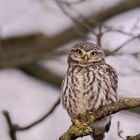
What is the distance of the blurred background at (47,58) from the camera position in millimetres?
9882

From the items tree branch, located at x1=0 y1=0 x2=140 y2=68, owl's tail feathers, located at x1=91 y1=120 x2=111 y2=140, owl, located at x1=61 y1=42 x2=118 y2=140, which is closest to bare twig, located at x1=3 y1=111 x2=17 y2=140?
owl, located at x1=61 y1=42 x2=118 y2=140

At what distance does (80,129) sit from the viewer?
725cm

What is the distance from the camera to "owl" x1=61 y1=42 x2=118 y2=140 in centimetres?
811

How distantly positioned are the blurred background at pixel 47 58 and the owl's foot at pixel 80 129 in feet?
4.44

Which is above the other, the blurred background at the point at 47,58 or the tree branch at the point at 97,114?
the blurred background at the point at 47,58

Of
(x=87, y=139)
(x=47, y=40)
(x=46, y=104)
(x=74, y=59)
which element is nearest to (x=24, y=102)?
(x=46, y=104)

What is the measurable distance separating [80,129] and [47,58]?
4.60 meters

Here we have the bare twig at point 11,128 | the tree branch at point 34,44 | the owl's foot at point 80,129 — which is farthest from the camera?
the tree branch at point 34,44

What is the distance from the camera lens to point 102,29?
30.2ft

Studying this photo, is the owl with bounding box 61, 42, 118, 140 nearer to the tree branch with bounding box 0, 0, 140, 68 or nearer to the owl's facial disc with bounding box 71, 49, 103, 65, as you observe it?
the owl's facial disc with bounding box 71, 49, 103, 65

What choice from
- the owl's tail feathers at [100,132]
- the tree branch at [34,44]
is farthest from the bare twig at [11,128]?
the tree branch at [34,44]

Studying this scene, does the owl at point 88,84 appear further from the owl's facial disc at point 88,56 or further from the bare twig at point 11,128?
the bare twig at point 11,128

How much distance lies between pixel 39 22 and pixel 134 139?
856 centimetres

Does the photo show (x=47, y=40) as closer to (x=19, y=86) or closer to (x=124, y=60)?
(x=19, y=86)
